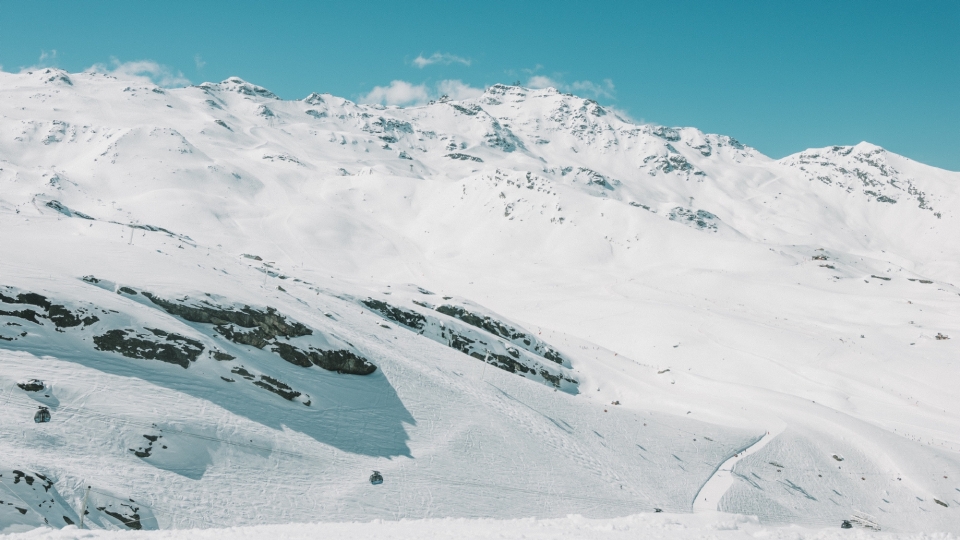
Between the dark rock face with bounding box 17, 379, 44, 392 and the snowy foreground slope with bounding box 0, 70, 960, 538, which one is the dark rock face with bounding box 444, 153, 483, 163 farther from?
the dark rock face with bounding box 17, 379, 44, 392

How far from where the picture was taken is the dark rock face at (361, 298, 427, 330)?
37594mm

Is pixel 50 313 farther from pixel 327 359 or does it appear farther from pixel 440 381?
pixel 440 381

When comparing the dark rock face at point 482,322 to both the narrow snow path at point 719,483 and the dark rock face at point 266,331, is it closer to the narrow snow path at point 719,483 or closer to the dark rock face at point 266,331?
the dark rock face at point 266,331

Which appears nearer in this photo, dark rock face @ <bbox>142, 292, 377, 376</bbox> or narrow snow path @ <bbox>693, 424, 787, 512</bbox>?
dark rock face @ <bbox>142, 292, 377, 376</bbox>

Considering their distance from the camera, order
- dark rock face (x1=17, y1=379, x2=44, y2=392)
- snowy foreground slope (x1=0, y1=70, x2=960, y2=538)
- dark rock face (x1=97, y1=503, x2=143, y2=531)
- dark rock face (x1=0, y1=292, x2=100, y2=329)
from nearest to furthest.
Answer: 1. dark rock face (x1=97, y1=503, x2=143, y2=531)
2. dark rock face (x1=17, y1=379, x2=44, y2=392)
3. snowy foreground slope (x1=0, y1=70, x2=960, y2=538)
4. dark rock face (x1=0, y1=292, x2=100, y2=329)

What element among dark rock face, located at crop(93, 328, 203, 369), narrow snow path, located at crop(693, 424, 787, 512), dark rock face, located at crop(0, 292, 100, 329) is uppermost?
dark rock face, located at crop(0, 292, 100, 329)

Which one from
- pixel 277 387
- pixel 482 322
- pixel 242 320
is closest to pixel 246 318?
pixel 242 320

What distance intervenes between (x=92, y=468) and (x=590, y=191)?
16610 centimetres

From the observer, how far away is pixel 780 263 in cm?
8100

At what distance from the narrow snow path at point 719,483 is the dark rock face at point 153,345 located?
21.5 meters

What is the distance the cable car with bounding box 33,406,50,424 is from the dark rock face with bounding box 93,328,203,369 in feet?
12.1

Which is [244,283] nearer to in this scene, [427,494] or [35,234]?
[35,234]

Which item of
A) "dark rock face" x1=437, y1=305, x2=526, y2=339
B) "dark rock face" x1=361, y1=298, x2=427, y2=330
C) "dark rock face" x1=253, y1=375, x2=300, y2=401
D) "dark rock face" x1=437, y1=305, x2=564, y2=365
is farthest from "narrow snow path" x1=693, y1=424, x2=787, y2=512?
"dark rock face" x1=361, y1=298, x2=427, y2=330

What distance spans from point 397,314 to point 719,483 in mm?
22639
